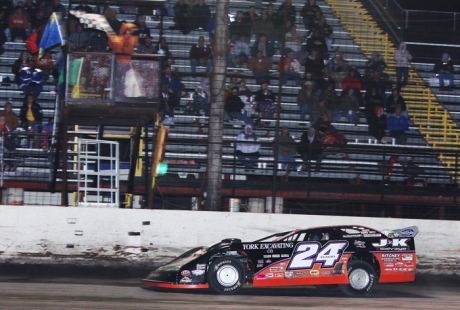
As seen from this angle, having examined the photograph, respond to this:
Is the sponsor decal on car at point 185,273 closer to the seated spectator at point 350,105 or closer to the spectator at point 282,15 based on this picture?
the seated spectator at point 350,105

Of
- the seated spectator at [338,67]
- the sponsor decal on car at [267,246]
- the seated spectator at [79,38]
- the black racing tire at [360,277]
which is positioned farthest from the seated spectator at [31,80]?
the black racing tire at [360,277]

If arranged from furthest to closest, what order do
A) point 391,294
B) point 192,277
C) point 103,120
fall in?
point 103,120 → point 391,294 → point 192,277

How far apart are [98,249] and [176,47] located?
5.24 metres

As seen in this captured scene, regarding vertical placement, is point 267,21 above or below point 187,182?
above

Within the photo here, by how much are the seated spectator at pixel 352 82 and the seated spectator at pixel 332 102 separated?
286mm

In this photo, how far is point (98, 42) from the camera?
42.2 feet

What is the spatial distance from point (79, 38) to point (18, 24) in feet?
7.81

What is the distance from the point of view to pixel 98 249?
36.3 ft

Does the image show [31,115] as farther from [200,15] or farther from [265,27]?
[265,27]

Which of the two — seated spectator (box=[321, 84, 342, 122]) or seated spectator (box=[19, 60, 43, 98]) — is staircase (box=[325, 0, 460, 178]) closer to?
seated spectator (box=[321, 84, 342, 122])

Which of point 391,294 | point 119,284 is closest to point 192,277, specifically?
point 119,284

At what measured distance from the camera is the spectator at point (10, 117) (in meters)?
13.4

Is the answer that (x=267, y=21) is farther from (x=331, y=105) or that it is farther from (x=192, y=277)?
(x=192, y=277)

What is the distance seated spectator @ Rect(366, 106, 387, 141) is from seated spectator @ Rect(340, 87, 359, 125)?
292 mm
